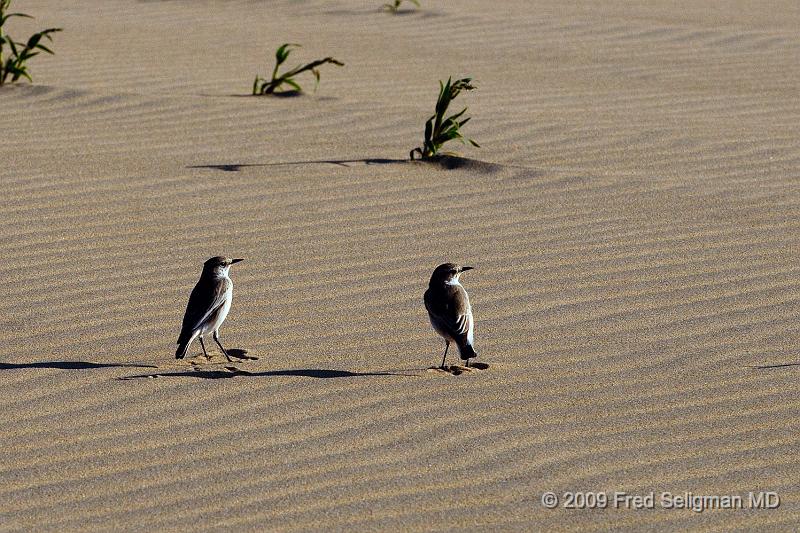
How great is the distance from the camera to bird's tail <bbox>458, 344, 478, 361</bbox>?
Result: 562 cm

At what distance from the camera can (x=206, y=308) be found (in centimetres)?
582

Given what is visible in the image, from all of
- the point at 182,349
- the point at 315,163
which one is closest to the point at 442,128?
the point at 315,163

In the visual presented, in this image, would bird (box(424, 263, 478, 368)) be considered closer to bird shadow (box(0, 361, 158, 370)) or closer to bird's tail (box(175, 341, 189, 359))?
bird's tail (box(175, 341, 189, 359))

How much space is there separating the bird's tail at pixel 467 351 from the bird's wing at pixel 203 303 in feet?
3.46

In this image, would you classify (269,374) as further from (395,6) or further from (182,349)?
(395,6)

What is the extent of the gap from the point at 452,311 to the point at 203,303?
1062mm

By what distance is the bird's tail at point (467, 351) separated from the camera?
5.62 metres

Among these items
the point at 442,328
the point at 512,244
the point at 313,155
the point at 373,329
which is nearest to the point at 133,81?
the point at 313,155

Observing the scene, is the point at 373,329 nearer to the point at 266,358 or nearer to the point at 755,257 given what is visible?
the point at 266,358

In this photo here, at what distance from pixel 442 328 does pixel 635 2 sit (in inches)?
467

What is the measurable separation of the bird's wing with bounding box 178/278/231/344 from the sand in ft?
0.77

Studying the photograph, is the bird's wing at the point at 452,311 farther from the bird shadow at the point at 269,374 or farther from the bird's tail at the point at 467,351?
the bird shadow at the point at 269,374

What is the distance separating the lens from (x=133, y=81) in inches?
447

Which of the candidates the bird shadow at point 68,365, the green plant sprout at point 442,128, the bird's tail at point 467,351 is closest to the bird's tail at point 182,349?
the bird shadow at point 68,365
